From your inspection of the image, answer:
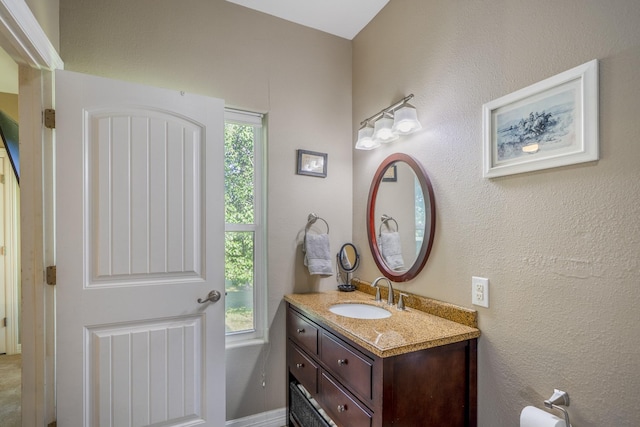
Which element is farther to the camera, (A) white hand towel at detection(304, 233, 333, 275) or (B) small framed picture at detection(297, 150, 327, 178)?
(B) small framed picture at detection(297, 150, 327, 178)

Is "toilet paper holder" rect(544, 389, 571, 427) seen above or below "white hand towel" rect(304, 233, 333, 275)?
below

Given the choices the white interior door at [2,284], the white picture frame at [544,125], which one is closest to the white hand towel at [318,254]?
the white picture frame at [544,125]

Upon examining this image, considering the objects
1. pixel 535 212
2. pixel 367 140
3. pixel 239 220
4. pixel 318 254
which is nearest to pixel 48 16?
pixel 239 220

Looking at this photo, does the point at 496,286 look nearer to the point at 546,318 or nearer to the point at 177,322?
the point at 546,318

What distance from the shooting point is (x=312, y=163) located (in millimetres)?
2141

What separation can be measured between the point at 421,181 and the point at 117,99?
1.59 meters

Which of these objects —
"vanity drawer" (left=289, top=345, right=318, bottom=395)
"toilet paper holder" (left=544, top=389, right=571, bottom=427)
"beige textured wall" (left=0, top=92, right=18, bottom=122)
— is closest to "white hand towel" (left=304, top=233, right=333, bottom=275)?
"vanity drawer" (left=289, top=345, right=318, bottom=395)

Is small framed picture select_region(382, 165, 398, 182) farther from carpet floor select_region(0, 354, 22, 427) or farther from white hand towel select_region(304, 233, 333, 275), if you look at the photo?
carpet floor select_region(0, 354, 22, 427)

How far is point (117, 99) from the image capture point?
4.94ft

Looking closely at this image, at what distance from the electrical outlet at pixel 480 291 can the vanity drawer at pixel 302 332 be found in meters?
0.79

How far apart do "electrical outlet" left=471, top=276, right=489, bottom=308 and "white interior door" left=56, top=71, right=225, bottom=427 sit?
50.6 inches

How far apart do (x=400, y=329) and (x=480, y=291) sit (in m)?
0.39

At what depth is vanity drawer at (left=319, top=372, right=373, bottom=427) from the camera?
1.24 m

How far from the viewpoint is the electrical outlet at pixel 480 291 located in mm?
1331
